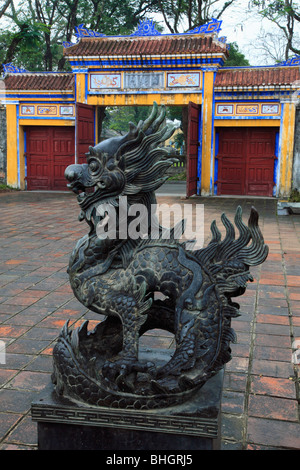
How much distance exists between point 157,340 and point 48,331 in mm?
808

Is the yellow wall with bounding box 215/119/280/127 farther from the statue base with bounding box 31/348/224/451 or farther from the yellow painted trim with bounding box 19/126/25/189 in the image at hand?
the statue base with bounding box 31/348/224/451

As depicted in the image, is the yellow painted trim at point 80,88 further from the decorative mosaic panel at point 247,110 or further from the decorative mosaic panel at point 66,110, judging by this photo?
the decorative mosaic panel at point 247,110

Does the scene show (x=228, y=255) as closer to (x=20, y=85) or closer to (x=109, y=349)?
(x=109, y=349)

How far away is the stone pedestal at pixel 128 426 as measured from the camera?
71.4 inches

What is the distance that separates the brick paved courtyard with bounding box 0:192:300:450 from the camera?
2389mm

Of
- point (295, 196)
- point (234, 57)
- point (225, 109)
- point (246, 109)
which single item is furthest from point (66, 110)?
point (234, 57)

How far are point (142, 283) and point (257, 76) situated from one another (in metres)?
12.1

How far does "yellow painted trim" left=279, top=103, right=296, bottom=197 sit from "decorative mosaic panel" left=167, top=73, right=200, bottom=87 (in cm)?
240

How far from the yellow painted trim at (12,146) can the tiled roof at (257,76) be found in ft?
19.8

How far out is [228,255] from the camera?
207 centimetres

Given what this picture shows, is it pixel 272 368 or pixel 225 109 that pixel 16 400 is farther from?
pixel 225 109

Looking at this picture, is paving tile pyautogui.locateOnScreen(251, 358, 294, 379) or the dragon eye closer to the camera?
the dragon eye

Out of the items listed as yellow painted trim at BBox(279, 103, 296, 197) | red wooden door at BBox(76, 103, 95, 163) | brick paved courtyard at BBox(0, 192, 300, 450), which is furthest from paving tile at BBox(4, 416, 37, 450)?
yellow painted trim at BBox(279, 103, 296, 197)

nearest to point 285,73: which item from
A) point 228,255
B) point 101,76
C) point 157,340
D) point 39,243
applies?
point 101,76
